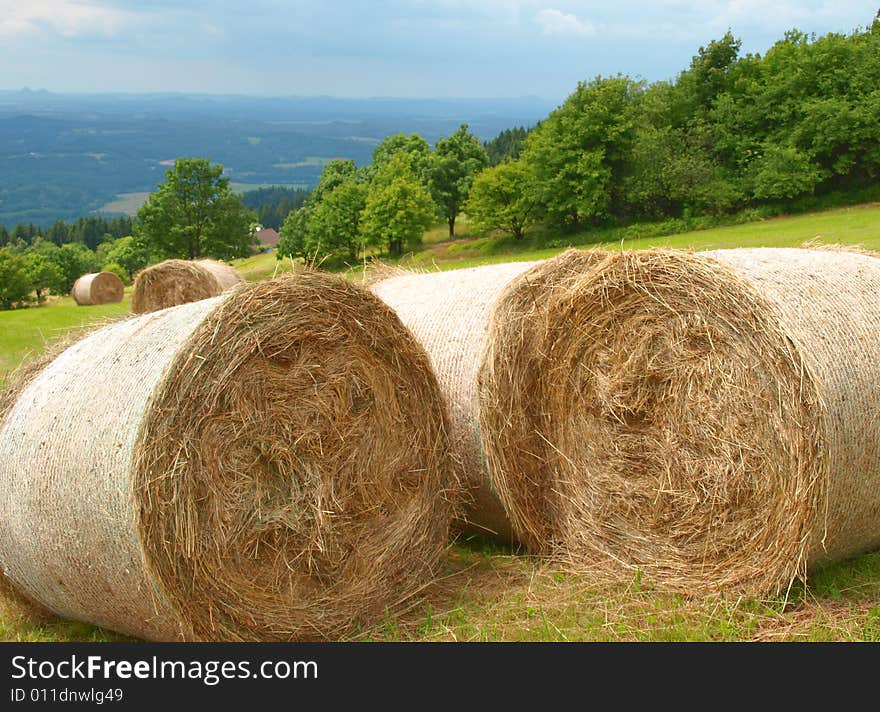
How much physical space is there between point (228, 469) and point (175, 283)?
48.4 ft

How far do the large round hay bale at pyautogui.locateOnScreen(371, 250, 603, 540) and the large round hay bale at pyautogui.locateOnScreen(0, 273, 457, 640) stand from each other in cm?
55

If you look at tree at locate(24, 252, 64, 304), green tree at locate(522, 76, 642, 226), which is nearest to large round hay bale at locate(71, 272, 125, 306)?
green tree at locate(522, 76, 642, 226)

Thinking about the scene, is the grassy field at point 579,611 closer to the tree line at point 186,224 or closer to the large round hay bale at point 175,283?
the large round hay bale at point 175,283

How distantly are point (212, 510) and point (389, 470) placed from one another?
1385 mm

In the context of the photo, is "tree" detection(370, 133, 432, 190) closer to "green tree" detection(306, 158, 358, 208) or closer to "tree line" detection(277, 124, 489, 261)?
"tree line" detection(277, 124, 489, 261)

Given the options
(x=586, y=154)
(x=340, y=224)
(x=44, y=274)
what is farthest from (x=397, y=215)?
(x=44, y=274)

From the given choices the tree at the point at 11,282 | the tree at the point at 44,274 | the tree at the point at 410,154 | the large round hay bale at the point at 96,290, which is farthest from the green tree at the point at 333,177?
the large round hay bale at the point at 96,290

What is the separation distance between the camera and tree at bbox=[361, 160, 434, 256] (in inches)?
1838

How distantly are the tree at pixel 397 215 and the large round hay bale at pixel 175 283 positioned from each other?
92.0ft

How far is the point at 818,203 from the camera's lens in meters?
36.3

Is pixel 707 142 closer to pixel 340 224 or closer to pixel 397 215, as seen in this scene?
pixel 397 215

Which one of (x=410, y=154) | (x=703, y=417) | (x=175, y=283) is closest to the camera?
(x=703, y=417)

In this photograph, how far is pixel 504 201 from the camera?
46062 millimetres

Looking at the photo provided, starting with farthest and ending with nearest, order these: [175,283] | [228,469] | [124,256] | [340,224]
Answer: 1. [124,256]
2. [340,224]
3. [175,283]
4. [228,469]
